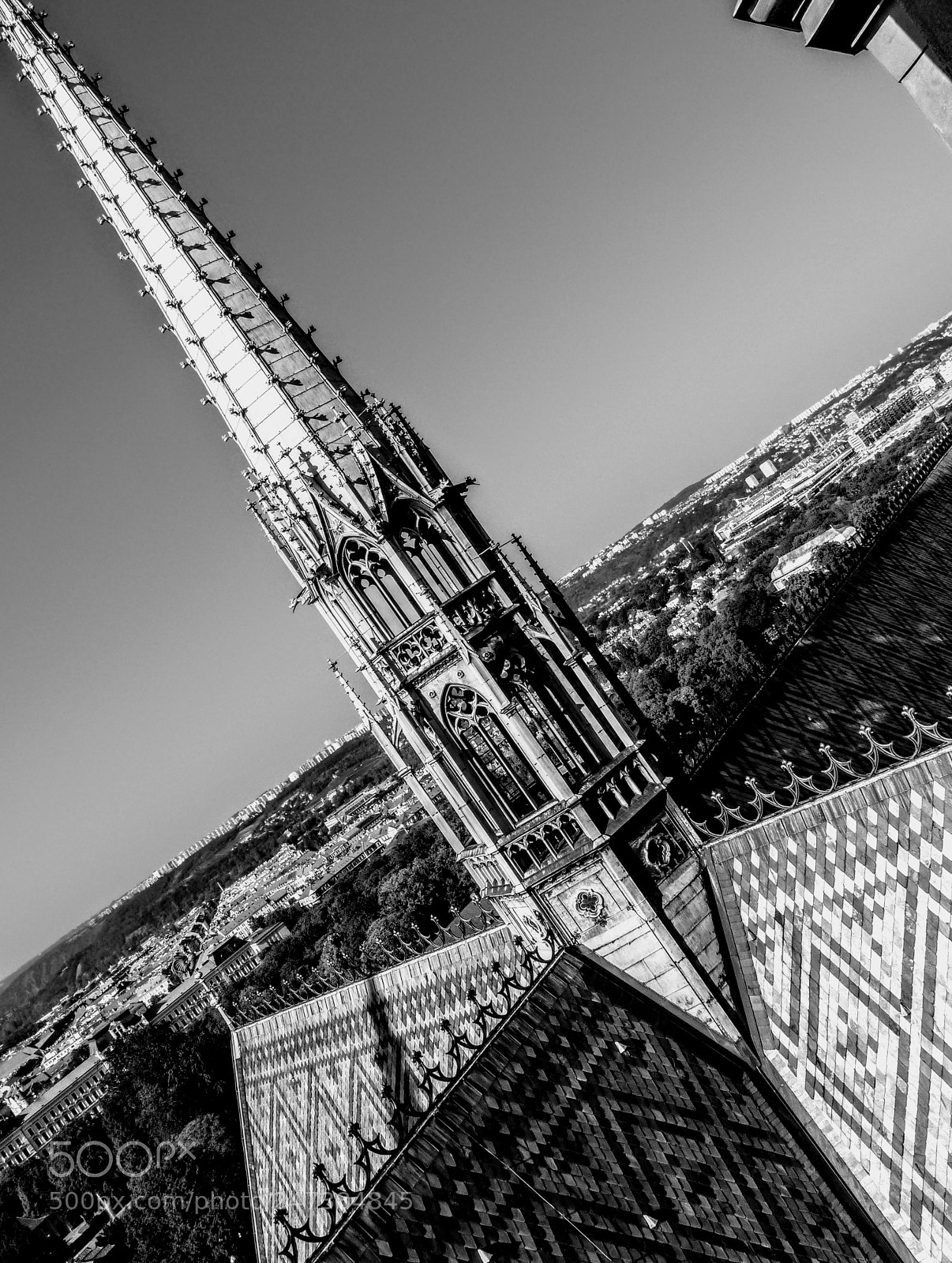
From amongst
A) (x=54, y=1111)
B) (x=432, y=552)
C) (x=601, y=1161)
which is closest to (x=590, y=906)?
(x=601, y=1161)

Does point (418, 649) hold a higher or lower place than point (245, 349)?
lower

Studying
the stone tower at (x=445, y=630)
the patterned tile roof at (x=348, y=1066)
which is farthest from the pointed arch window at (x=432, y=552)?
the patterned tile roof at (x=348, y=1066)

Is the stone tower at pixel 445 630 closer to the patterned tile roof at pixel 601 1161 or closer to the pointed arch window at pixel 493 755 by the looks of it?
the pointed arch window at pixel 493 755

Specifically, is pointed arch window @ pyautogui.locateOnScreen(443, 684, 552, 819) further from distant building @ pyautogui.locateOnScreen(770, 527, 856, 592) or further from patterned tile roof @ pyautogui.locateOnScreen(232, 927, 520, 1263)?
distant building @ pyautogui.locateOnScreen(770, 527, 856, 592)

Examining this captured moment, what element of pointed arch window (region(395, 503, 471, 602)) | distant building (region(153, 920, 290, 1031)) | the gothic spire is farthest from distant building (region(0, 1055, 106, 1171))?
pointed arch window (region(395, 503, 471, 602))

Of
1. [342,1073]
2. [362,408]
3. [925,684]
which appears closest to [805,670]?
[925,684]

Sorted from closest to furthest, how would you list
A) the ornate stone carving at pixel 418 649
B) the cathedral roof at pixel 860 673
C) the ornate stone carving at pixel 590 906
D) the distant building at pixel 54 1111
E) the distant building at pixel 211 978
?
the ornate stone carving at pixel 590 906, the ornate stone carving at pixel 418 649, the cathedral roof at pixel 860 673, the distant building at pixel 54 1111, the distant building at pixel 211 978

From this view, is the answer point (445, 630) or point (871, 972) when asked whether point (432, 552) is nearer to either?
point (445, 630)
